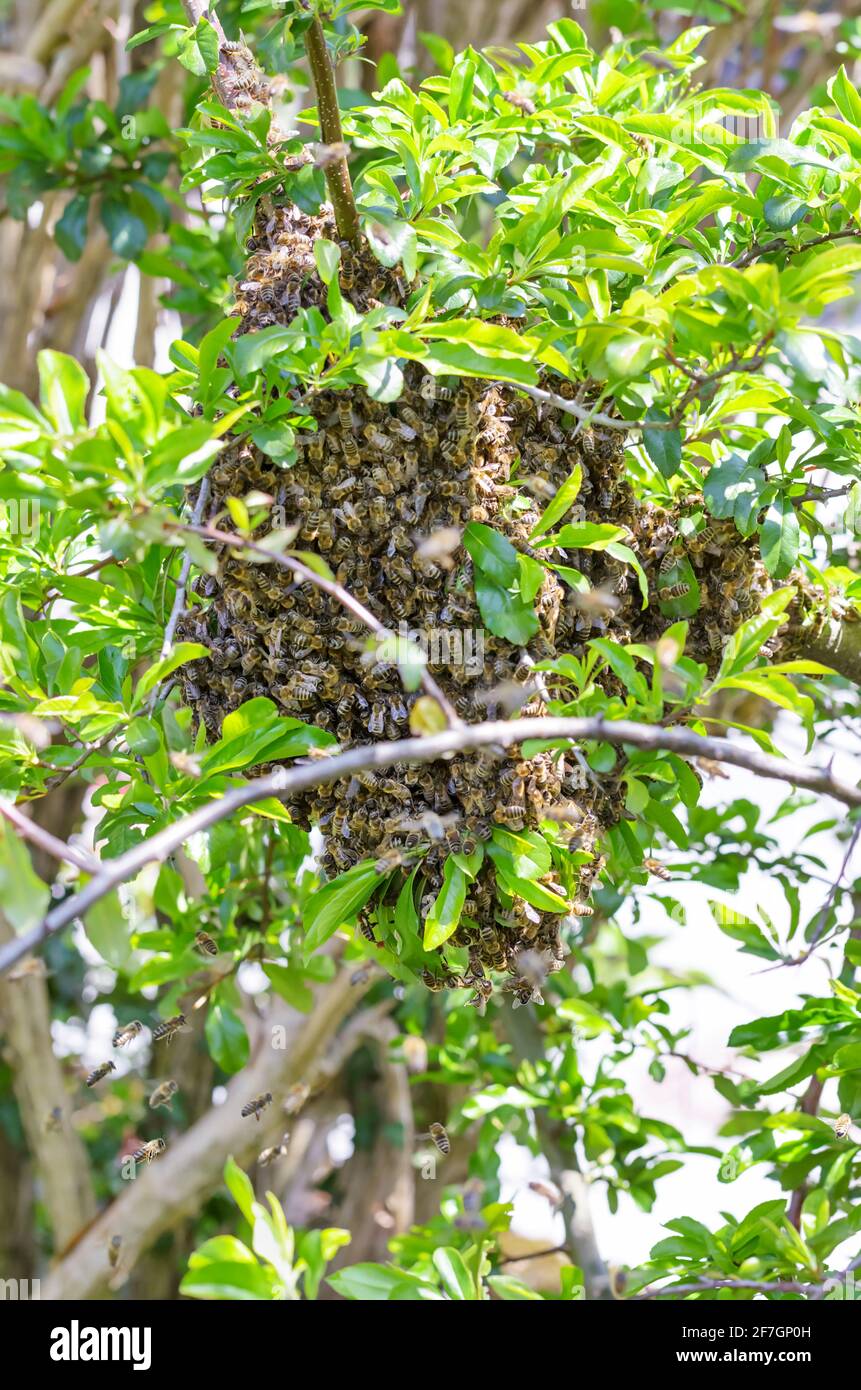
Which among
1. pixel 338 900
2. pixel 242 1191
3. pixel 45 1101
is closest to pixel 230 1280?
pixel 242 1191

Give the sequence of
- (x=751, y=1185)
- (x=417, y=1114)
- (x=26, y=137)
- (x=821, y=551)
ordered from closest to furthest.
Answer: (x=821, y=551) → (x=751, y=1185) → (x=26, y=137) → (x=417, y=1114)

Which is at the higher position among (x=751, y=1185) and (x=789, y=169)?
(x=789, y=169)

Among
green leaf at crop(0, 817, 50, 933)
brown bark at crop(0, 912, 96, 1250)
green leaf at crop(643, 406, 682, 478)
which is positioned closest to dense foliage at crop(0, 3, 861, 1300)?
green leaf at crop(643, 406, 682, 478)

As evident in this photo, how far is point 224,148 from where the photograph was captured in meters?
0.82

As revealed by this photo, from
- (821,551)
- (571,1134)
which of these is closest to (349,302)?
(821,551)

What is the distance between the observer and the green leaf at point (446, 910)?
0.75 m

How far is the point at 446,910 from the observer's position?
0.76 metres

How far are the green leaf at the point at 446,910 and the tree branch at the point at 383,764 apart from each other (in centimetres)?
25

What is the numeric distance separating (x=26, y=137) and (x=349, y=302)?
1027 mm

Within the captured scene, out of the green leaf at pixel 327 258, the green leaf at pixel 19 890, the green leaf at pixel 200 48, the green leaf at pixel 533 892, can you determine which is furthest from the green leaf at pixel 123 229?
the green leaf at pixel 19 890

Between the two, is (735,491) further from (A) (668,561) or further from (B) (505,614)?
(B) (505,614)

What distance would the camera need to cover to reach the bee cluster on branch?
2.60ft

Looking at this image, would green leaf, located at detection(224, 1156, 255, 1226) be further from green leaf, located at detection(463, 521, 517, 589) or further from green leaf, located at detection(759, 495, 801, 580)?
green leaf, located at detection(759, 495, 801, 580)

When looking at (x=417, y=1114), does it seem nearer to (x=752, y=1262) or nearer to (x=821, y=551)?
(x=752, y=1262)
